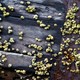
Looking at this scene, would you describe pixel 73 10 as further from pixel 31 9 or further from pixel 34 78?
pixel 34 78

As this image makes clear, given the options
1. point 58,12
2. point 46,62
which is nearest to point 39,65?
point 46,62

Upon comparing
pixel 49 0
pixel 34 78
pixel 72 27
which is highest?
pixel 49 0

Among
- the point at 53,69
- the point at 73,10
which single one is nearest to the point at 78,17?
the point at 73,10

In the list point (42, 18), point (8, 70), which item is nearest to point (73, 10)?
point (42, 18)

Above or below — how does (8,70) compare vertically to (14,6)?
below

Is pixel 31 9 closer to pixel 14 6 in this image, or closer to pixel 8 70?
pixel 14 6

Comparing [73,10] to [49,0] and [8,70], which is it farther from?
[8,70]

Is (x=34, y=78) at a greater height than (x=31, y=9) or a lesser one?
lesser
